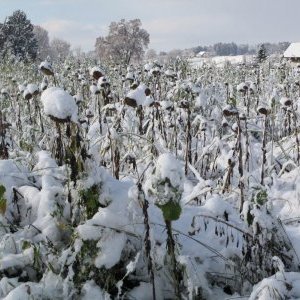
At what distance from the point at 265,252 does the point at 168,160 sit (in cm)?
76

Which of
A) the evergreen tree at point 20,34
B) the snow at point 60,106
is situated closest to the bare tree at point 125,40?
the evergreen tree at point 20,34

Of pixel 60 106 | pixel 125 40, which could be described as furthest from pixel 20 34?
pixel 60 106

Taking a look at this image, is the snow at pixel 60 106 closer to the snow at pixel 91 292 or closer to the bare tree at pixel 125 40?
the snow at pixel 91 292

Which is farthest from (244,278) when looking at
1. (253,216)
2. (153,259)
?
(153,259)

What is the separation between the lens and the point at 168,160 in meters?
1.54

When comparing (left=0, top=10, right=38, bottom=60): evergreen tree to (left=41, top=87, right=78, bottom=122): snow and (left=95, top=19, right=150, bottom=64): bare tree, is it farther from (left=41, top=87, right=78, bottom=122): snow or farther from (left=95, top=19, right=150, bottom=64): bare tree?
(left=41, top=87, right=78, bottom=122): snow

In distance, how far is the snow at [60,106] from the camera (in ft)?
5.50

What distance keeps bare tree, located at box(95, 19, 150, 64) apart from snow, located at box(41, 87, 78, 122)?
43.1 metres

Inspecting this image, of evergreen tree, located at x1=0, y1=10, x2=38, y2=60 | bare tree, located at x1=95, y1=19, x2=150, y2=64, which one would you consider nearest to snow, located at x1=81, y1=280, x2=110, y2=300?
evergreen tree, located at x1=0, y1=10, x2=38, y2=60

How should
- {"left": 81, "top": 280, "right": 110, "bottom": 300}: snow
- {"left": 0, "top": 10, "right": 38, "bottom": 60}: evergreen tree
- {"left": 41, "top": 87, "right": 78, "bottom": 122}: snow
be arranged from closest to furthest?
{"left": 41, "top": 87, "right": 78, "bottom": 122}: snow → {"left": 81, "top": 280, "right": 110, "bottom": 300}: snow → {"left": 0, "top": 10, "right": 38, "bottom": 60}: evergreen tree

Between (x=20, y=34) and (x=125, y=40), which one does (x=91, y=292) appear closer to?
(x=20, y=34)

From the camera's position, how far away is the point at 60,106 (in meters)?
1.67

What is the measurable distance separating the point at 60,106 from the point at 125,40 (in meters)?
44.9

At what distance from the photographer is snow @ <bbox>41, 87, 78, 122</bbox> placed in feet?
5.50
